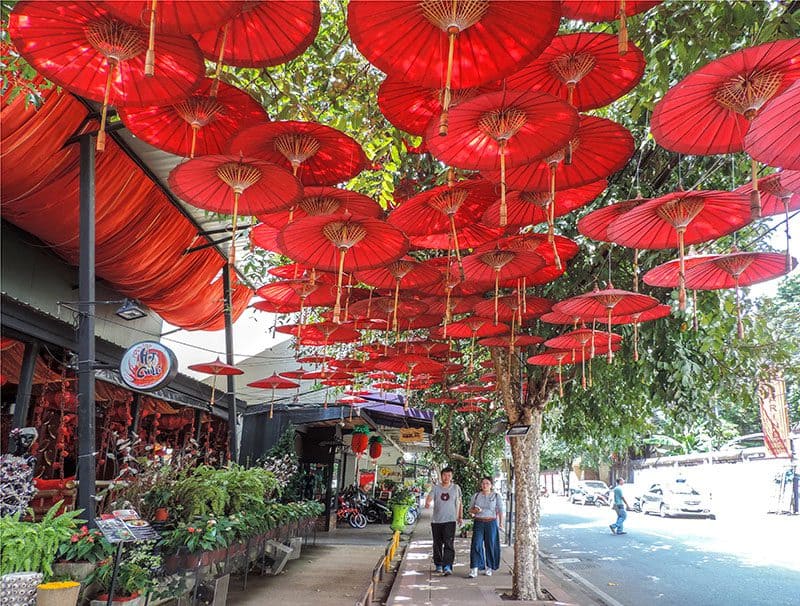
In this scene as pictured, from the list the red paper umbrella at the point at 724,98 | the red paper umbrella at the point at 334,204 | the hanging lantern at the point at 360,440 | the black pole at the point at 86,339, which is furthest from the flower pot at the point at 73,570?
the hanging lantern at the point at 360,440

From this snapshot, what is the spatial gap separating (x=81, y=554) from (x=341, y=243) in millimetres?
3213

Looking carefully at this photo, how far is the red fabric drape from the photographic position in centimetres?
600

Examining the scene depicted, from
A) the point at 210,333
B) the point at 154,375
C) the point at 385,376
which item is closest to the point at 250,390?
the point at 210,333

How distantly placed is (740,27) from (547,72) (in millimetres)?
1340

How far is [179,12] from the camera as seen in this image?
2.17 metres

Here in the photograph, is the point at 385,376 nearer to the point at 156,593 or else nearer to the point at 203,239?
the point at 203,239

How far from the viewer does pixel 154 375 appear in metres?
6.81

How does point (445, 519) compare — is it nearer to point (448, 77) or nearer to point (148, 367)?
point (148, 367)

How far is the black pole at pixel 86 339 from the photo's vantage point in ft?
18.6

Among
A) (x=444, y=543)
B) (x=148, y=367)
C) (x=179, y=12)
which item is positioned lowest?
(x=444, y=543)

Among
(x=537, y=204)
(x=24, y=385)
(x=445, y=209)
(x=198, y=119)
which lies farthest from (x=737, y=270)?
(x=24, y=385)

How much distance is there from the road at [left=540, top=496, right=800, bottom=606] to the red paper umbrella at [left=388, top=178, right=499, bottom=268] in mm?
7124

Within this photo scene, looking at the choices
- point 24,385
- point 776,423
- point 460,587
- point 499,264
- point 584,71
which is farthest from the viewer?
point 776,423

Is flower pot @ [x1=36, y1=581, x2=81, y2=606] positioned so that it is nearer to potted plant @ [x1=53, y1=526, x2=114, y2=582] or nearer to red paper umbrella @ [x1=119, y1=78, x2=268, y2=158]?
potted plant @ [x1=53, y1=526, x2=114, y2=582]
